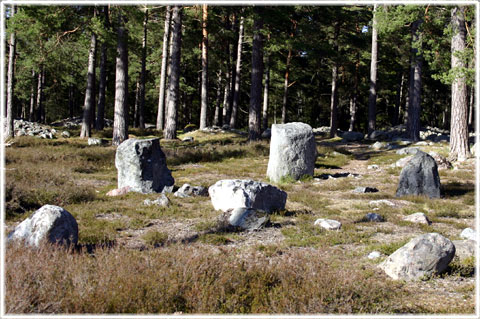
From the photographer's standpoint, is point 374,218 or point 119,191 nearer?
point 374,218

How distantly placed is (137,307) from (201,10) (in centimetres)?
2879

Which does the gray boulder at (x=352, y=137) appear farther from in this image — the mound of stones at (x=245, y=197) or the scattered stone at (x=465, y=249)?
the scattered stone at (x=465, y=249)

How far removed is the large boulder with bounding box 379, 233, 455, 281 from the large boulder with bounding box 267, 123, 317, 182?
26.1ft

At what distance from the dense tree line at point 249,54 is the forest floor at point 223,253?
5424 millimetres

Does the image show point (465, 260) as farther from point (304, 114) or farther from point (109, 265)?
point (304, 114)

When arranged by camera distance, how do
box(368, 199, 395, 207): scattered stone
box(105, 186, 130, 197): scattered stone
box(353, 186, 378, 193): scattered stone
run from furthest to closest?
box(353, 186, 378, 193): scattered stone → box(105, 186, 130, 197): scattered stone → box(368, 199, 395, 207): scattered stone

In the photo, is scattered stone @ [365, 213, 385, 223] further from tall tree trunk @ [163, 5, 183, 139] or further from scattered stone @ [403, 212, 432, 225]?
tall tree trunk @ [163, 5, 183, 139]

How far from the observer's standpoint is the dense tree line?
1755cm

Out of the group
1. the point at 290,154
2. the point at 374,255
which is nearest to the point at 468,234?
the point at 374,255

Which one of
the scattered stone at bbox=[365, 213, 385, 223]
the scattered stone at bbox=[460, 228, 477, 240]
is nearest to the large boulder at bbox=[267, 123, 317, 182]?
the scattered stone at bbox=[365, 213, 385, 223]

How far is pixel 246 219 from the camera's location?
8133 mm

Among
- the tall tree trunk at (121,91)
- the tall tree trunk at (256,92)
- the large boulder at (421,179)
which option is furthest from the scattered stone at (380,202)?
the tall tree trunk at (121,91)

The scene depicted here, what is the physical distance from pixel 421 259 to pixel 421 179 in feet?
21.1

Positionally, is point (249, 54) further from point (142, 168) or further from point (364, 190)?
point (142, 168)
